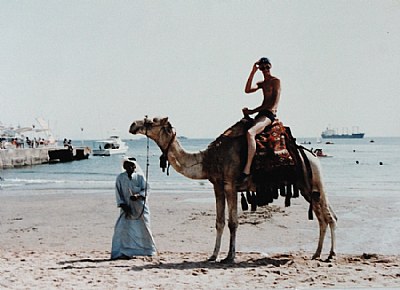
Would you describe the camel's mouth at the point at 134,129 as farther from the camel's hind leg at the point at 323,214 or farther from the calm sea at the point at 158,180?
the calm sea at the point at 158,180

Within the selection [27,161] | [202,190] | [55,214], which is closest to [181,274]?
[55,214]

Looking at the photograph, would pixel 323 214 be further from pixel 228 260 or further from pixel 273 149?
pixel 228 260

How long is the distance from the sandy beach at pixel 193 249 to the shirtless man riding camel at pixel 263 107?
1.51 meters

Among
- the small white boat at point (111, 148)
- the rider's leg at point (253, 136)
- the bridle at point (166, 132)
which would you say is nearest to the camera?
the rider's leg at point (253, 136)

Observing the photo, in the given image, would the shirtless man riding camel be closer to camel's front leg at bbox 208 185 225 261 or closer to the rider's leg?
the rider's leg

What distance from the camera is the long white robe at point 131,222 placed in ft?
28.1

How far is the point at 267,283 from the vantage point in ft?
22.5

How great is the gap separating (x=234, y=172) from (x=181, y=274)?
1575 millimetres

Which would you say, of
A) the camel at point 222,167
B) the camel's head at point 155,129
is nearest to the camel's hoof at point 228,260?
the camel at point 222,167

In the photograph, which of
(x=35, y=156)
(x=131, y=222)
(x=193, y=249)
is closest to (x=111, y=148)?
(x=35, y=156)

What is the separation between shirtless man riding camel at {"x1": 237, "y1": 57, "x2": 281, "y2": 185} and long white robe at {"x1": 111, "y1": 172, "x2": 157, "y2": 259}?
60.8 inches

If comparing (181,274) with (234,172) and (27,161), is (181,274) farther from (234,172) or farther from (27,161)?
(27,161)

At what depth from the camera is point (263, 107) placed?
8.11 metres

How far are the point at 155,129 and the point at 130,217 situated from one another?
55.7 inches
